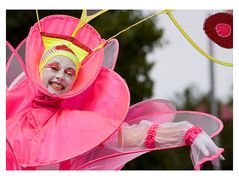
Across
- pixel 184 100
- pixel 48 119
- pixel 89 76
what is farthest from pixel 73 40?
pixel 184 100

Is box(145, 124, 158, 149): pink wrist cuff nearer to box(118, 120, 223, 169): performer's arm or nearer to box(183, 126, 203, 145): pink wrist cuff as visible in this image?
box(118, 120, 223, 169): performer's arm

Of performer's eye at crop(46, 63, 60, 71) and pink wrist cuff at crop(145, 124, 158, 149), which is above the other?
performer's eye at crop(46, 63, 60, 71)

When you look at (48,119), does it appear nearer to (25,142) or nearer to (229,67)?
(25,142)

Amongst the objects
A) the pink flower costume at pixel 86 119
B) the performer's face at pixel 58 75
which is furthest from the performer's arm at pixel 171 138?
the performer's face at pixel 58 75

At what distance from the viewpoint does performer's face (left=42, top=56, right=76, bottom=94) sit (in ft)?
6.69

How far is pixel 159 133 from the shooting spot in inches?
81.3

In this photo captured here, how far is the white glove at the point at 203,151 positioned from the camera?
2.01m

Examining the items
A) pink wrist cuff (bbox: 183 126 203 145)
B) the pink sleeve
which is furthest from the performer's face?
pink wrist cuff (bbox: 183 126 203 145)

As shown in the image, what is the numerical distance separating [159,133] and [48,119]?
16.1 inches

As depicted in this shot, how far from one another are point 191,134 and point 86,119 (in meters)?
0.38

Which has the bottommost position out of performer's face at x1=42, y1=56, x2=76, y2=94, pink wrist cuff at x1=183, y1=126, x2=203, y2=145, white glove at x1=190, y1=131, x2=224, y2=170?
white glove at x1=190, y1=131, x2=224, y2=170

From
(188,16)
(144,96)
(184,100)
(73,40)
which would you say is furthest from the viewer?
(184,100)

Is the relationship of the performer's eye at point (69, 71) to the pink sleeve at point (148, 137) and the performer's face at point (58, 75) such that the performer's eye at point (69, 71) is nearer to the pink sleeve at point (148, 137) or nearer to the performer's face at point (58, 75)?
the performer's face at point (58, 75)

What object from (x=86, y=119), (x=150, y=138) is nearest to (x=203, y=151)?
(x=150, y=138)
